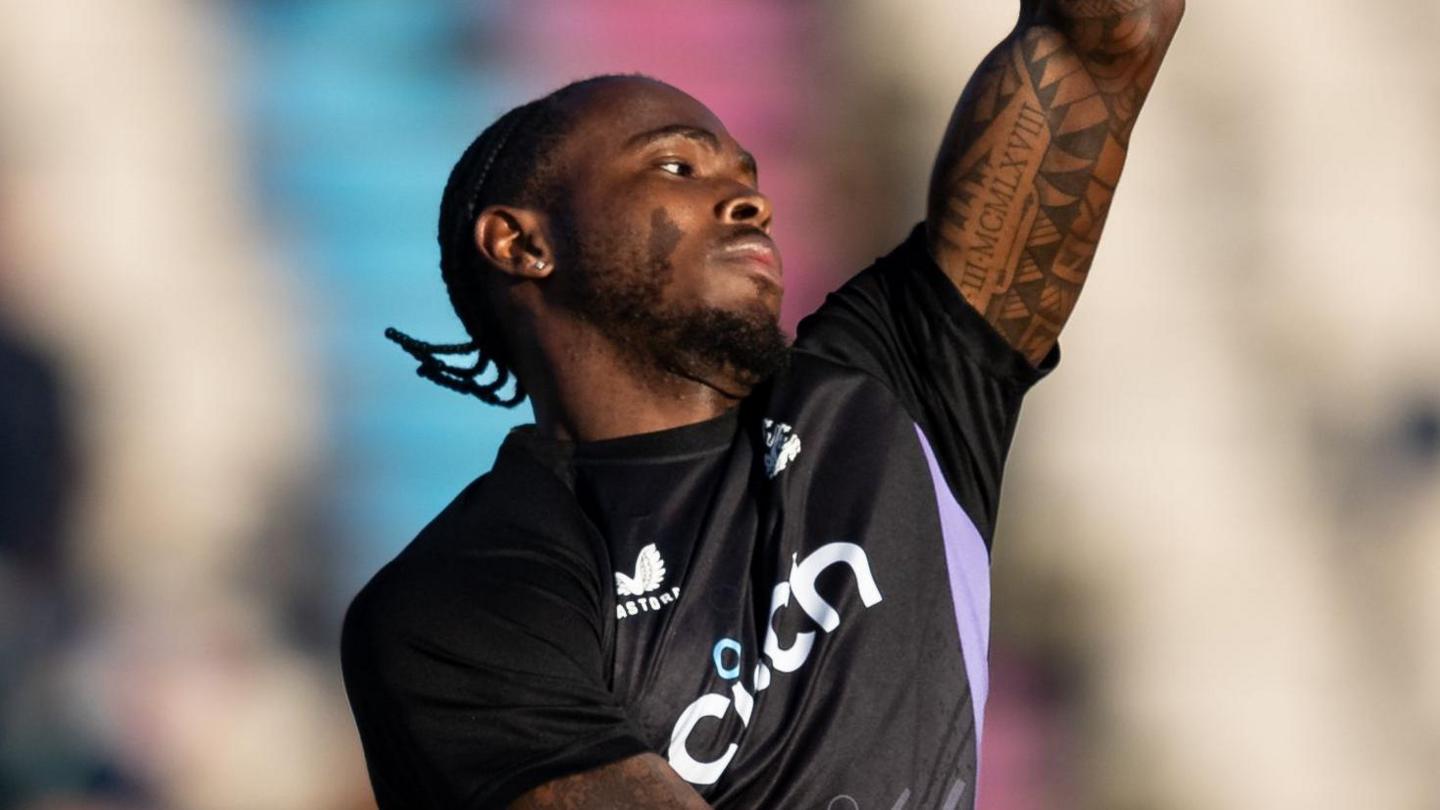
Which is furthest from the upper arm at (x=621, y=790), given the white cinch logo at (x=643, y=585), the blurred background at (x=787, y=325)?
the blurred background at (x=787, y=325)

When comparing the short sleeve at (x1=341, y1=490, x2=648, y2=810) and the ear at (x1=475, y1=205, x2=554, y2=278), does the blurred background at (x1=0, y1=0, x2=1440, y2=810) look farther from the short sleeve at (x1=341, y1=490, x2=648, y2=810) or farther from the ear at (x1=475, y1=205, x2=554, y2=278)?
the short sleeve at (x1=341, y1=490, x2=648, y2=810)

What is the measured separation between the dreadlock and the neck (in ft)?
0.51

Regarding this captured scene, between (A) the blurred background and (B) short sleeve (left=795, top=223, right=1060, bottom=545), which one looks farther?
(A) the blurred background

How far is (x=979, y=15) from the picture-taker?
382cm

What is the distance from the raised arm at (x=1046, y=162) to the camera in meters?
2.42

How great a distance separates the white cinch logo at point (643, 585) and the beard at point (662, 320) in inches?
9.9

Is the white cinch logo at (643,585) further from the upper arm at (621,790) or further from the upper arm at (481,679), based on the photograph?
the upper arm at (621,790)

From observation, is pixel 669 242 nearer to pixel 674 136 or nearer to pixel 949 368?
pixel 674 136

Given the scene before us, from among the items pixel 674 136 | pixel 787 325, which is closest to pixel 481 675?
pixel 674 136

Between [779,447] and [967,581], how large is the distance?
0.27m

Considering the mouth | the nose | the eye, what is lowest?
the mouth

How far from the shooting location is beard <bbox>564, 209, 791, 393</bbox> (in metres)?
2.36

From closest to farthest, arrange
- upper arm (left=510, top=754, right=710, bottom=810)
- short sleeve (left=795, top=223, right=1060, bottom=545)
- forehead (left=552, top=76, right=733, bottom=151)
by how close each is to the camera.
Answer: upper arm (left=510, top=754, right=710, bottom=810), short sleeve (left=795, top=223, right=1060, bottom=545), forehead (left=552, top=76, right=733, bottom=151)

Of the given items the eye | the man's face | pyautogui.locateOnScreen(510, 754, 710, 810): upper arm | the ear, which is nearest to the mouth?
the man's face
